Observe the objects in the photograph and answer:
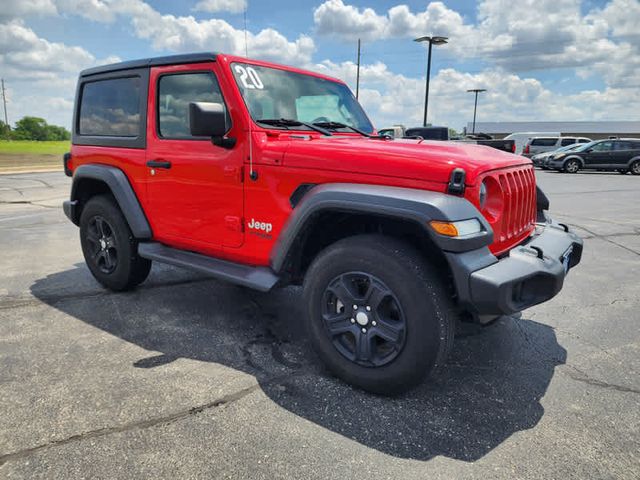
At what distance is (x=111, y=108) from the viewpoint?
162 inches

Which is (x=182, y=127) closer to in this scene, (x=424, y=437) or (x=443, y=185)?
(x=443, y=185)

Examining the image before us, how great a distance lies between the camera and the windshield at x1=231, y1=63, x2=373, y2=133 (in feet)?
10.6

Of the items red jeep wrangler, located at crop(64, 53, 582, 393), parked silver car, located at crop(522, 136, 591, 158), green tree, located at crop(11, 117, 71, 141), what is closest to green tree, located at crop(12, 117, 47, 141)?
green tree, located at crop(11, 117, 71, 141)

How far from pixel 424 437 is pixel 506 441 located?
0.40m

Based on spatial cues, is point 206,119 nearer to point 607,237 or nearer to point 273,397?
point 273,397

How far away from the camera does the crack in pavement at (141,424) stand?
6.82 feet

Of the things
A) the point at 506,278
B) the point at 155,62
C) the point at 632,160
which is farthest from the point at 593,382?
the point at 632,160

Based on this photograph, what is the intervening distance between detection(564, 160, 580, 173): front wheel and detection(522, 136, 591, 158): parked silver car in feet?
14.8

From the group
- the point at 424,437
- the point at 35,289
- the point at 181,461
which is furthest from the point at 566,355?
the point at 35,289

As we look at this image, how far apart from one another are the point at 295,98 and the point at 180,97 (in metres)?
0.88

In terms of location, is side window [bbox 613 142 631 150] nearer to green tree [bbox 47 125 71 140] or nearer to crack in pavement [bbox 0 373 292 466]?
crack in pavement [bbox 0 373 292 466]

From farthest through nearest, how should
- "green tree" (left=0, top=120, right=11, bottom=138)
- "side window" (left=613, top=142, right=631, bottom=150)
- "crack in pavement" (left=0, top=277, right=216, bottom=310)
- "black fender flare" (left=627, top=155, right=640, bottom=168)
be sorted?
"green tree" (left=0, top=120, right=11, bottom=138) < "side window" (left=613, top=142, right=631, bottom=150) < "black fender flare" (left=627, top=155, right=640, bottom=168) < "crack in pavement" (left=0, top=277, right=216, bottom=310)

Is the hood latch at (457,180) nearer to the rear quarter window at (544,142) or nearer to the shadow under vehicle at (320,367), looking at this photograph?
the shadow under vehicle at (320,367)

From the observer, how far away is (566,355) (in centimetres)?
315
